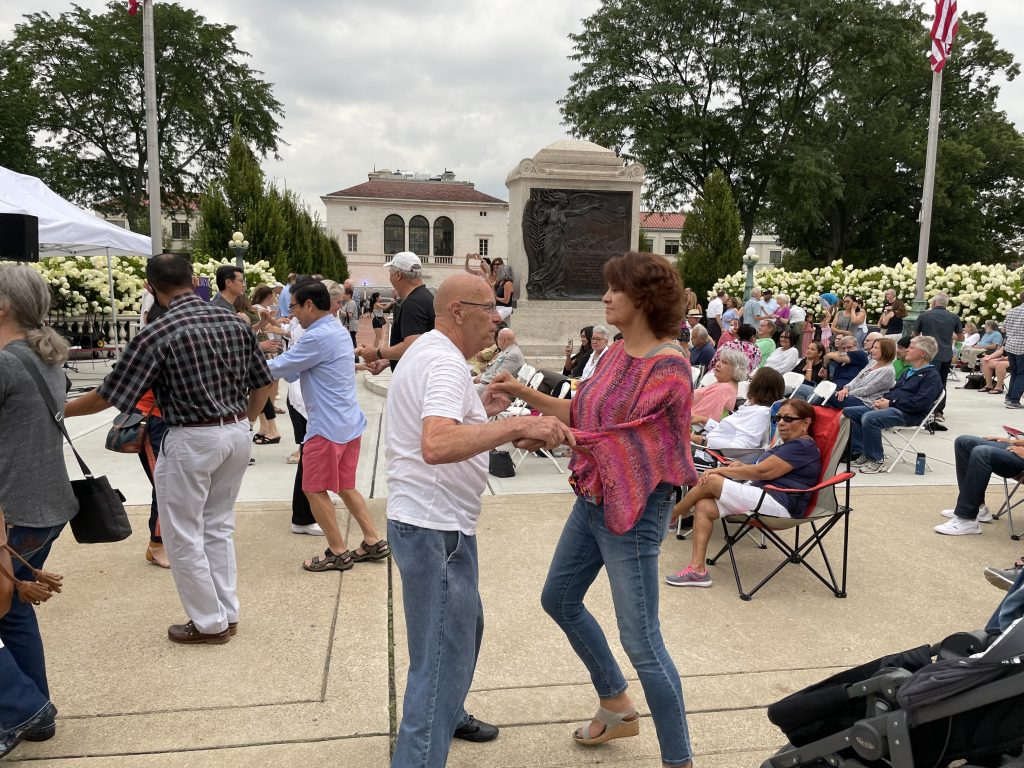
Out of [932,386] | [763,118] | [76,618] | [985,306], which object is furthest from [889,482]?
[763,118]

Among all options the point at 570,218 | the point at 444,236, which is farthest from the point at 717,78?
the point at 444,236

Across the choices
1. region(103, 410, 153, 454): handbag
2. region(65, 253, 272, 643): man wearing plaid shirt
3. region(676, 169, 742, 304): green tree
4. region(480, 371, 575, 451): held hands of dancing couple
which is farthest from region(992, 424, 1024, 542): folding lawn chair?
region(676, 169, 742, 304): green tree

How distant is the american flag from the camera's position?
44.1ft

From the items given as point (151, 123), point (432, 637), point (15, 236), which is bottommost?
point (432, 637)

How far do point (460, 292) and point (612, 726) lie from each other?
1.76m

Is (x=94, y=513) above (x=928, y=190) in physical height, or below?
below

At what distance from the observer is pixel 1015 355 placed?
11.8 meters

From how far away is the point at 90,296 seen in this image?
597 inches

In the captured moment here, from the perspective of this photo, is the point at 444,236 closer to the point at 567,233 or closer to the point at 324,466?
the point at 567,233

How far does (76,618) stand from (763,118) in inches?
1394

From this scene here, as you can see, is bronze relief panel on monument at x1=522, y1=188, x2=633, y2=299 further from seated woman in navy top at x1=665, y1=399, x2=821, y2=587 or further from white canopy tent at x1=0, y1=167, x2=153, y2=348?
seated woman in navy top at x1=665, y1=399, x2=821, y2=587

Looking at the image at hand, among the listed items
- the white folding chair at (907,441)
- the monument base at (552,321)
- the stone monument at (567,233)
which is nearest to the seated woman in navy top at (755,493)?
the white folding chair at (907,441)

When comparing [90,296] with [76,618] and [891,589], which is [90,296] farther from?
[891,589]

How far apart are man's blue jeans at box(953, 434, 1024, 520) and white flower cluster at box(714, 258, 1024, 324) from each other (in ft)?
37.2
